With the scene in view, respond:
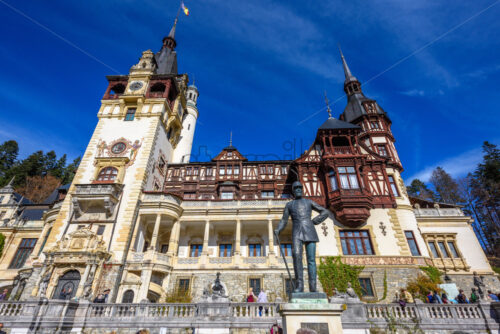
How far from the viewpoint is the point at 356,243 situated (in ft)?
68.4

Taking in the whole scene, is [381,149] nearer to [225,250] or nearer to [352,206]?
[352,206]

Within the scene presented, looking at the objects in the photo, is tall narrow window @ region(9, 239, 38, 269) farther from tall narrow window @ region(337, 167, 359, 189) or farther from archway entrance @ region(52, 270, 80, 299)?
tall narrow window @ region(337, 167, 359, 189)

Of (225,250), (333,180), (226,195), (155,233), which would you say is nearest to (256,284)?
(225,250)

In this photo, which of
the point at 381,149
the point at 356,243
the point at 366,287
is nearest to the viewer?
the point at 366,287

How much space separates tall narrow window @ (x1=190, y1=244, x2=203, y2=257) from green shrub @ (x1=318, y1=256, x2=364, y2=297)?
11479 mm

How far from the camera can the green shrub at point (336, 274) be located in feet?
60.9

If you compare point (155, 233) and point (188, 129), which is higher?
point (188, 129)

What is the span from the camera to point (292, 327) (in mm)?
5051

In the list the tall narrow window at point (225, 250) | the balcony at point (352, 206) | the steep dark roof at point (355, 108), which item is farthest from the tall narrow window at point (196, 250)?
the steep dark roof at point (355, 108)

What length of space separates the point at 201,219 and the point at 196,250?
11.6 ft

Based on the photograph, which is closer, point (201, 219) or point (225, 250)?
point (201, 219)

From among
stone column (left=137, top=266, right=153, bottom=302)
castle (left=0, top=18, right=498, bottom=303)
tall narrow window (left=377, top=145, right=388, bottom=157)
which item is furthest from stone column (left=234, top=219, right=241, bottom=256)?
tall narrow window (left=377, top=145, right=388, bottom=157)

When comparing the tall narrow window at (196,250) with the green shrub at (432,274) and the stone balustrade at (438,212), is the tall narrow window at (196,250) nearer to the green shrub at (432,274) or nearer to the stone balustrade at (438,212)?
the green shrub at (432,274)

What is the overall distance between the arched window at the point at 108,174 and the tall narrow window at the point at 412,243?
91.4ft
